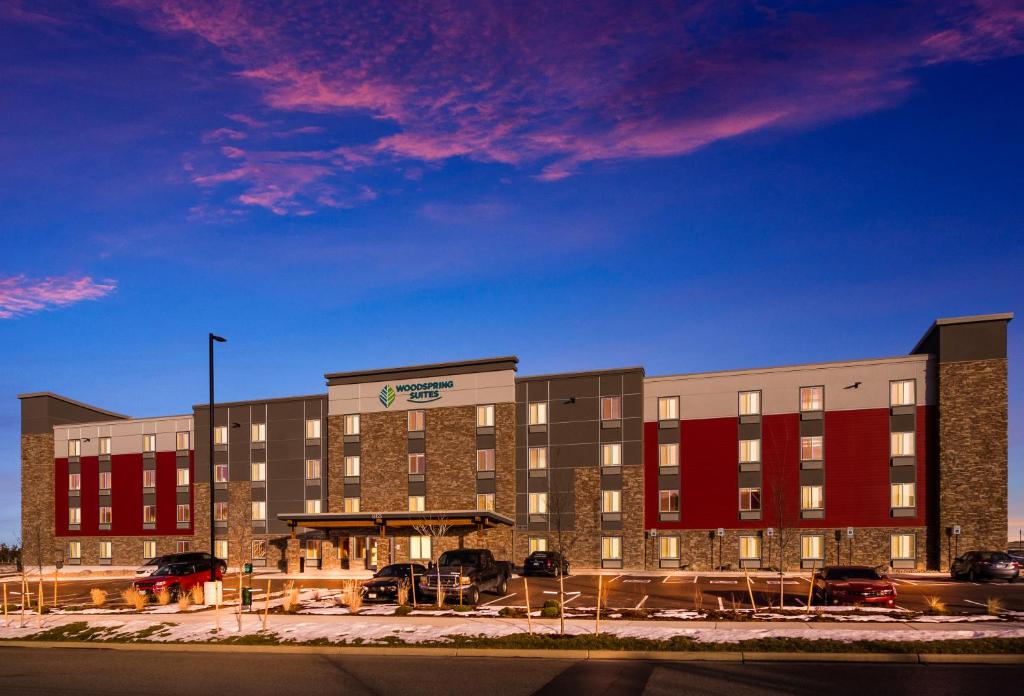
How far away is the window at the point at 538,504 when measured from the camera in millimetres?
53062

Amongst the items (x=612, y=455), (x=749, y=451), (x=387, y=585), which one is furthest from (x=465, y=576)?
(x=749, y=451)

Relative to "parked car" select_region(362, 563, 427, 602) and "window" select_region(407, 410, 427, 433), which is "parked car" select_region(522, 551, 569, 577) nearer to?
"parked car" select_region(362, 563, 427, 602)

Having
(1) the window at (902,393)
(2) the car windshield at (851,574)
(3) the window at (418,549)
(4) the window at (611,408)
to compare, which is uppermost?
(1) the window at (902,393)

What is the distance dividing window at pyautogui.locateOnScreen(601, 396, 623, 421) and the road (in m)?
36.0

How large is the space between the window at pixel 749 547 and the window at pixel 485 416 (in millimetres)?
17804

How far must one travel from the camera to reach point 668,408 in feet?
171

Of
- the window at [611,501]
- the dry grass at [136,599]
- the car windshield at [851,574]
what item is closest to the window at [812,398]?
the window at [611,501]

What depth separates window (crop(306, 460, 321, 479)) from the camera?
60.3 meters

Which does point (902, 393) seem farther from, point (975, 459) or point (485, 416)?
point (485, 416)

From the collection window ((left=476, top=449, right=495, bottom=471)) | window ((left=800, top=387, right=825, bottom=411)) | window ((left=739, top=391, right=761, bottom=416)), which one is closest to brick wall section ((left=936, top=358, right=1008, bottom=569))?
window ((left=800, top=387, right=825, bottom=411))

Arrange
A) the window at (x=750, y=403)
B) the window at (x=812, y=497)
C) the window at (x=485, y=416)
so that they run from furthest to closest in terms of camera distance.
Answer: the window at (x=485, y=416)
the window at (x=750, y=403)
the window at (x=812, y=497)

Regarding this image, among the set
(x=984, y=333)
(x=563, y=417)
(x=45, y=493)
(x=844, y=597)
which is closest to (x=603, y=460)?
(x=563, y=417)

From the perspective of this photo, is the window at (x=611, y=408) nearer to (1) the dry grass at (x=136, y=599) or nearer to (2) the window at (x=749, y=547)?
(2) the window at (x=749, y=547)

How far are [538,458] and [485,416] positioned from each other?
4.80 meters
